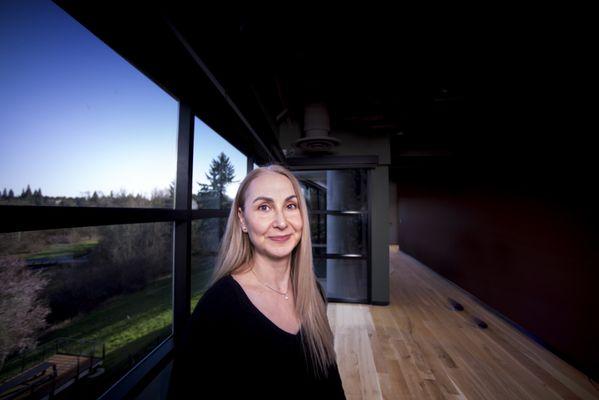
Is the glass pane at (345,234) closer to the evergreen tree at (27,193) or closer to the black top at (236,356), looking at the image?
the black top at (236,356)

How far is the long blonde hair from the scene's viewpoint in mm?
979

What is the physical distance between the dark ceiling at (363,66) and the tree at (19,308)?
2.87 feet

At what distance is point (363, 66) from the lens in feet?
7.36

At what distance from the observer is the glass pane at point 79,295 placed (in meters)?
0.74

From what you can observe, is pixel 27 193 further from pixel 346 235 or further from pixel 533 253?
pixel 533 253

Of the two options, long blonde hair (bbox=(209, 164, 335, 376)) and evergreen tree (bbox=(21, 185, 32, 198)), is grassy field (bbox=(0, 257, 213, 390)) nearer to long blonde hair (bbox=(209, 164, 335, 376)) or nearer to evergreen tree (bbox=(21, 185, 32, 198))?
long blonde hair (bbox=(209, 164, 335, 376))

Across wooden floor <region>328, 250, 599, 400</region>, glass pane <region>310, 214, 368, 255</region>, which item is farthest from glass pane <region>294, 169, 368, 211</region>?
wooden floor <region>328, 250, 599, 400</region>

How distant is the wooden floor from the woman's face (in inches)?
75.2

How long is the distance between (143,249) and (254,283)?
0.84 m

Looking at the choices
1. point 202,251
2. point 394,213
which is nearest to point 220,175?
point 202,251

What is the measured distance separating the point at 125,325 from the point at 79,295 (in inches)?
38.1

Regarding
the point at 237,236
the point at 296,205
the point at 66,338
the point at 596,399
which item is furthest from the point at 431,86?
the point at 66,338

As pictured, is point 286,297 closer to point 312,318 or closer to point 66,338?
point 312,318

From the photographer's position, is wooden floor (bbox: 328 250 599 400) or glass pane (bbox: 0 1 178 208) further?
wooden floor (bbox: 328 250 599 400)
